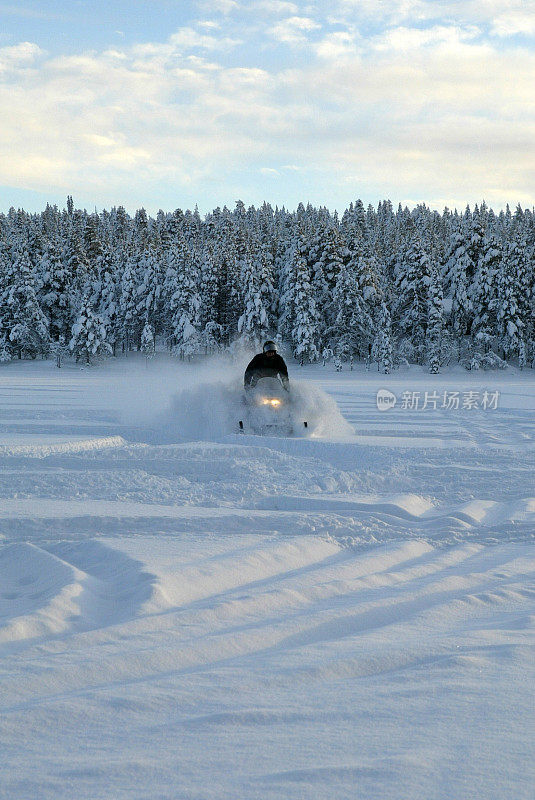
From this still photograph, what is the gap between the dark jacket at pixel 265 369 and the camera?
49.6 feet

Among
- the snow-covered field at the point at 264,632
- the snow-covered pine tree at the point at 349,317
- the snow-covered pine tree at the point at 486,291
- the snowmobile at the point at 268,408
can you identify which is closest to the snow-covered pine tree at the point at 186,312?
the snow-covered pine tree at the point at 349,317

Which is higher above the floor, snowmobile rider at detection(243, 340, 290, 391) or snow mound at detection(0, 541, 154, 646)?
snowmobile rider at detection(243, 340, 290, 391)

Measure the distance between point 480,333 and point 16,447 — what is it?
53.6 meters

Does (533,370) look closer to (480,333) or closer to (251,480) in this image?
(480,333)

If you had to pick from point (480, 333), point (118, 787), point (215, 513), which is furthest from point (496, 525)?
point (480, 333)

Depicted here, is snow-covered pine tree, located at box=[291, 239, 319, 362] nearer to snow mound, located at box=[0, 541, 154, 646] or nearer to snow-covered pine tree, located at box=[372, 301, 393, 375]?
snow-covered pine tree, located at box=[372, 301, 393, 375]

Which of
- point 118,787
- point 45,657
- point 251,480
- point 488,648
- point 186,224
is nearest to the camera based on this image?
point 118,787

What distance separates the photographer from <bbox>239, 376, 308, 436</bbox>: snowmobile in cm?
1443

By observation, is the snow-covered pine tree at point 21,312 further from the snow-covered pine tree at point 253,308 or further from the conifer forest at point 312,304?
the snow-covered pine tree at point 253,308

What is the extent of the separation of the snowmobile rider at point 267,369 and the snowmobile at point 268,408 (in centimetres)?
7

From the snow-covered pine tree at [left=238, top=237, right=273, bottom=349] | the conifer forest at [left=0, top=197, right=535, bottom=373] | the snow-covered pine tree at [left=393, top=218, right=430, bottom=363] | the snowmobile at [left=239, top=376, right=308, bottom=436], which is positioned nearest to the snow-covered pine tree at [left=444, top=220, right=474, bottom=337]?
the conifer forest at [left=0, top=197, right=535, bottom=373]

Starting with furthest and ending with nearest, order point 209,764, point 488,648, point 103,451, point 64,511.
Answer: point 103,451
point 64,511
point 488,648
point 209,764

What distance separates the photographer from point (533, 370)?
60.3 m

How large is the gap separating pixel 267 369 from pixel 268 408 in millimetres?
929
